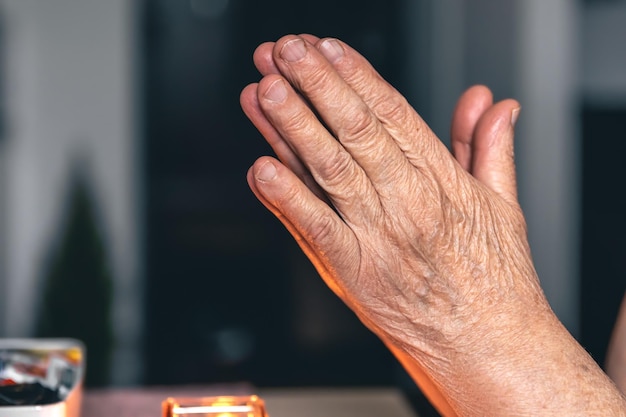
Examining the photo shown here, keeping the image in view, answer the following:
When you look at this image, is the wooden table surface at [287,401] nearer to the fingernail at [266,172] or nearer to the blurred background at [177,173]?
the fingernail at [266,172]

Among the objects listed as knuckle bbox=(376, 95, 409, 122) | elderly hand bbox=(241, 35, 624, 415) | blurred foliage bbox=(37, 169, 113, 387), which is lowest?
blurred foliage bbox=(37, 169, 113, 387)

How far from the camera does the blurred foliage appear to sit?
2.91 meters

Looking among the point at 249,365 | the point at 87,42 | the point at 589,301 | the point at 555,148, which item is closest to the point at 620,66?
the point at 555,148

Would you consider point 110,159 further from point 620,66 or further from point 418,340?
point 418,340

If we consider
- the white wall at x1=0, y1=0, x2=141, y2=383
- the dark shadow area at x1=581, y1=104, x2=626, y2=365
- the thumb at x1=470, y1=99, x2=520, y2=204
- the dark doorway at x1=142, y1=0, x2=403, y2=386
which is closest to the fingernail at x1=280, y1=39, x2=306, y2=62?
the thumb at x1=470, y1=99, x2=520, y2=204

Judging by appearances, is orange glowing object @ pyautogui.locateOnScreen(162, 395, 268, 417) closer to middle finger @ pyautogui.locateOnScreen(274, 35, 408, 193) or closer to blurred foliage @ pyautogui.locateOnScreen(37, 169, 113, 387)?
middle finger @ pyautogui.locateOnScreen(274, 35, 408, 193)

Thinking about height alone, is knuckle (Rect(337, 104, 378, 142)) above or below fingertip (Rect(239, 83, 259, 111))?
below

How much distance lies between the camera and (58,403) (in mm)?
605

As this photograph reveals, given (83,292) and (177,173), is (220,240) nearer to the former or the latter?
(177,173)

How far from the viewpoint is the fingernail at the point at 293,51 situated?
1.96ft

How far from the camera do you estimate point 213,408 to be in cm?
63

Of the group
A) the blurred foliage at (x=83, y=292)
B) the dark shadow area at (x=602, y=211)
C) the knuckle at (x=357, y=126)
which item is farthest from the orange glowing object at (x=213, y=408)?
the blurred foliage at (x=83, y=292)

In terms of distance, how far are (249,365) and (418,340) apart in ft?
9.39

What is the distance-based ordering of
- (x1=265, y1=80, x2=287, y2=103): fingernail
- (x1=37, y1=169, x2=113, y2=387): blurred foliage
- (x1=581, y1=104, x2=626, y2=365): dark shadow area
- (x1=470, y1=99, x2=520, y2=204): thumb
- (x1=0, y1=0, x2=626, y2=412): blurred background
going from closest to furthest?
(x1=265, y1=80, x2=287, y2=103): fingernail, (x1=470, y1=99, x2=520, y2=204): thumb, (x1=581, y1=104, x2=626, y2=365): dark shadow area, (x1=37, y1=169, x2=113, y2=387): blurred foliage, (x1=0, y1=0, x2=626, y2=412): blurred background
